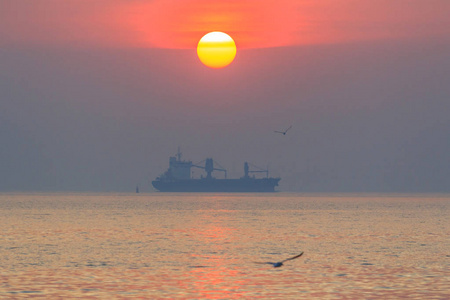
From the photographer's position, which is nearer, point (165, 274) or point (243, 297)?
point (243, 297)

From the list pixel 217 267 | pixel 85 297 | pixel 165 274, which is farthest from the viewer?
pixel 217 267

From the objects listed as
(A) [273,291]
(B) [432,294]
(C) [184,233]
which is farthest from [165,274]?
(C) [184,233]

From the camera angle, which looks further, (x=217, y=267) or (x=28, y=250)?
(x=28, y=250)

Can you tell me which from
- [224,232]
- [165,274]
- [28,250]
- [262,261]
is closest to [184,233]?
[224,232]

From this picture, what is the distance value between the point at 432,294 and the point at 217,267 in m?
13.8

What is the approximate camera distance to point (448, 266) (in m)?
42.5

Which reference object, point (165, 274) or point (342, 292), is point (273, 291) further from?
point (165, 274)

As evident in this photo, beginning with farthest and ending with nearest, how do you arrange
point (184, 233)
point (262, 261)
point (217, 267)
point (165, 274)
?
point (184, 233)
point (262, 261)
point (217, 267)
point (165, 274)

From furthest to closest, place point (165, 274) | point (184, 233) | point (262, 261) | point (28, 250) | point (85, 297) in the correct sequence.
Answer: point (184, 233) < point (28, 250) < point (262, 261) < point (165, 274) < point (85, 297)

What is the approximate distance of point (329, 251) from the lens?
52.9 m

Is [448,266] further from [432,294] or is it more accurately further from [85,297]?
[85,297]

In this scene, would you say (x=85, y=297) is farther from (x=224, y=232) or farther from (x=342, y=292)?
(x=224, y=232)

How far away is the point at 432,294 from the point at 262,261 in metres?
15.6

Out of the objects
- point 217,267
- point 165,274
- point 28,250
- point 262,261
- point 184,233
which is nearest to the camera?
point 165,274
